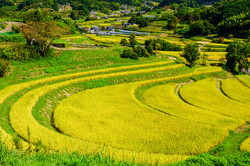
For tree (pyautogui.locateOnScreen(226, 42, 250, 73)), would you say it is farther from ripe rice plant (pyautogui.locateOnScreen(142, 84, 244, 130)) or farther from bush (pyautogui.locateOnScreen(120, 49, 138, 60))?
ripe rice plant (pyautogui.locateOnScreen(142, 84, 244, 130))

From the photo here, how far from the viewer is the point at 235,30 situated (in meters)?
119

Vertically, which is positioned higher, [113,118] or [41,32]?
[41,32]

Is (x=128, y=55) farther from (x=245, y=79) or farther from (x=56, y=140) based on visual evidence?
(x=56, y=140)

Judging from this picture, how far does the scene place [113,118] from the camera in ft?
99.4

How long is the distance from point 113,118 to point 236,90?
1327 inches

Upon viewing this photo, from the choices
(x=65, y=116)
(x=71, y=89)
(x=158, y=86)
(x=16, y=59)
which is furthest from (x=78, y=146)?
(x=16, y=59)

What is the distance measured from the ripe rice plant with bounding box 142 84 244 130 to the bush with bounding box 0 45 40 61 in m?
29.9

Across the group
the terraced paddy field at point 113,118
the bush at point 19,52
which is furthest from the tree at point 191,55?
the bush at point 19,52

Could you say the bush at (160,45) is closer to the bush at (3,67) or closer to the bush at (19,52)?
the bush at (19,52)

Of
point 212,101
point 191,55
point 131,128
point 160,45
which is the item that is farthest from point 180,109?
point 160,45

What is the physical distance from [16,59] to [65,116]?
87.1 feet

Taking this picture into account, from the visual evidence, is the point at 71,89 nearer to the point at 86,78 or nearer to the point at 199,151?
the point at 86,78

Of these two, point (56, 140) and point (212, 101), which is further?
point (212, 101)

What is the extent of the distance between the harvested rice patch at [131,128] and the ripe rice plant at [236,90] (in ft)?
59.7
